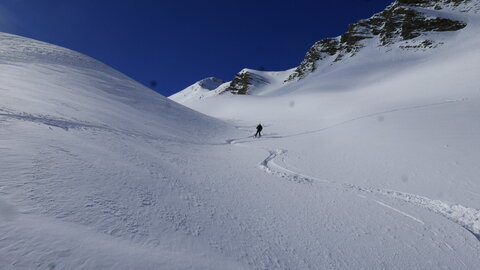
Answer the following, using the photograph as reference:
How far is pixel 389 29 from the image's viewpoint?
82562mm

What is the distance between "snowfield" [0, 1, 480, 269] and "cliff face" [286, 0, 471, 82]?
2669 inches

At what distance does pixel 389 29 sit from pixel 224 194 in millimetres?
97708

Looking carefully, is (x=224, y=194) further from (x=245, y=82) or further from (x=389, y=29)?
(x=245, y=82)

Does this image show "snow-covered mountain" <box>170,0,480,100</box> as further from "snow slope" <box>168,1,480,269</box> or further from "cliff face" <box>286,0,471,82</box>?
"snow slope" <box>168,1,480,269</box>

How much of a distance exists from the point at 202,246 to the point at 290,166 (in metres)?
7.41

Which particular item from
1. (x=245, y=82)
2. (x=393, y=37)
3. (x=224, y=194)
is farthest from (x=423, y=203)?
(x=245, y=82)

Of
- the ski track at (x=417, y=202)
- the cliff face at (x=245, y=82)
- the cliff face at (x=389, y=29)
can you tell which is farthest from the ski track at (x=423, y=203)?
the cliff face at (x=245, y=82)

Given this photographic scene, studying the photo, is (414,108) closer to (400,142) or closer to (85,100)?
(400,142)

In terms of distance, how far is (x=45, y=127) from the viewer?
8391 millimetres

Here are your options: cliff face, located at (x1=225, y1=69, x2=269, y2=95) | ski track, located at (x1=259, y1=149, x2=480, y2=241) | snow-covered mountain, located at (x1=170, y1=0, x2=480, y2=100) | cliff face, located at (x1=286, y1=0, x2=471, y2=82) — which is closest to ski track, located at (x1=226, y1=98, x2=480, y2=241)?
ski track, located at (x1=259, y1=149, x2=480, y2=241)

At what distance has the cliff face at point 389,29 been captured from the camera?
7162 centimetres

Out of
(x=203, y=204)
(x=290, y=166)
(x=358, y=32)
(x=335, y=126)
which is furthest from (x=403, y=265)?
(x=358, y=32)

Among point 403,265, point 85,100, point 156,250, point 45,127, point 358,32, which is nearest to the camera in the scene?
point 156,250

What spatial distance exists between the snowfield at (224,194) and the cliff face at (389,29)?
222 ft
